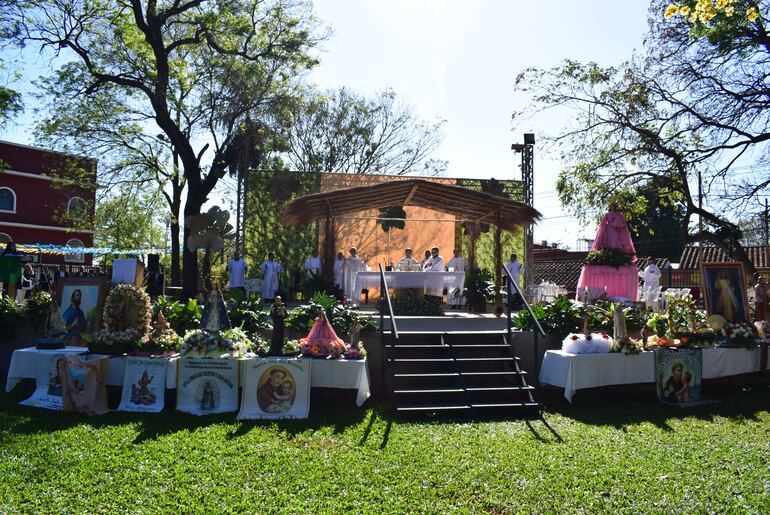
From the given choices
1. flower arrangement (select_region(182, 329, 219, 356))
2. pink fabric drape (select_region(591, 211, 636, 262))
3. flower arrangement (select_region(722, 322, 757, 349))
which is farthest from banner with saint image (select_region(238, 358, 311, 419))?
pink fabric drape (select_region(591, 211, 636, 262))

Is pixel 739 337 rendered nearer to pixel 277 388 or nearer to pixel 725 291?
pixel 725 291

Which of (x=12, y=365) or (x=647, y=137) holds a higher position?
(x=647, y=137)

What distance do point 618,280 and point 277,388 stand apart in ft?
26.8

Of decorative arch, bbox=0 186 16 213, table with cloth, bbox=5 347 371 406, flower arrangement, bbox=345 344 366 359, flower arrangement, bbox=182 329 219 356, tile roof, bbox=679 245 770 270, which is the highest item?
decorative arch, bbox=0 186 16 213

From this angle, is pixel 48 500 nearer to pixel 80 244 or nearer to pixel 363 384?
pixel 363 384

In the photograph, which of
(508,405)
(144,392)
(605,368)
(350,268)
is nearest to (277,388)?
(144,392)

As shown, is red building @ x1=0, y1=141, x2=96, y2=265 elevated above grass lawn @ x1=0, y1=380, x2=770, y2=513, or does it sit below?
above

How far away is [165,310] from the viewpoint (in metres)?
10.8

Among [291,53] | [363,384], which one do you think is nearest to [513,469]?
[363,384]

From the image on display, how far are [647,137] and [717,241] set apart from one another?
4107mm

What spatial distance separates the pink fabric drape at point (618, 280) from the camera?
1305cm

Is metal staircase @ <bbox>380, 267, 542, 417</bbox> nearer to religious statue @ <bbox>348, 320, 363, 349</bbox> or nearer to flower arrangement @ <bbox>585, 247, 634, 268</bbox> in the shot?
religious statue @ <bbox>348, 320, 363, 349</bbox>

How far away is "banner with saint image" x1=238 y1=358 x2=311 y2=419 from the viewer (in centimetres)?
818

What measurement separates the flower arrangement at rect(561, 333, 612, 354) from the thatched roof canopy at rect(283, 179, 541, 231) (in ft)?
14.7
